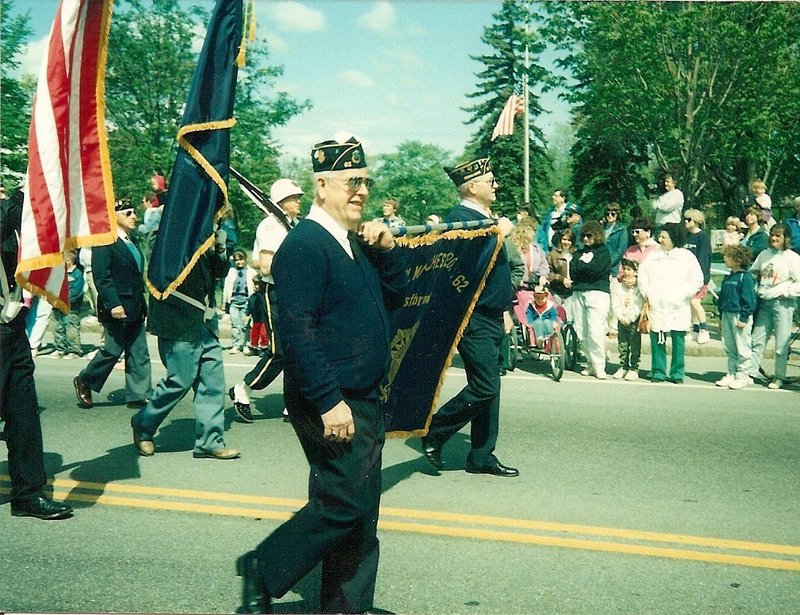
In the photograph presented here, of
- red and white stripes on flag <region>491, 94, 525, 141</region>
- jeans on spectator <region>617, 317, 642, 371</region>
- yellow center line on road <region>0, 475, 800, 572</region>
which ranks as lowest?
yellow center line on road <region>0, 475, 800, 572</region>

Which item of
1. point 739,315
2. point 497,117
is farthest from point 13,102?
point 497,117

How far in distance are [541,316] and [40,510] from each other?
7.35 m

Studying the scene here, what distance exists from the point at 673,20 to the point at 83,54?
17.8 metres

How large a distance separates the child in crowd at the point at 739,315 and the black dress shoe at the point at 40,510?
7.24m

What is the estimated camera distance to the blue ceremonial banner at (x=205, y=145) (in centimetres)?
573

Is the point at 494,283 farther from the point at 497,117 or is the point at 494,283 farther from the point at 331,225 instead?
the point at 497,117

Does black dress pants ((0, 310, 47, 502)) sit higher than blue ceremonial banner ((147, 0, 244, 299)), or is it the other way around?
blue ceremonial banner ((147, 0, 244, 299))

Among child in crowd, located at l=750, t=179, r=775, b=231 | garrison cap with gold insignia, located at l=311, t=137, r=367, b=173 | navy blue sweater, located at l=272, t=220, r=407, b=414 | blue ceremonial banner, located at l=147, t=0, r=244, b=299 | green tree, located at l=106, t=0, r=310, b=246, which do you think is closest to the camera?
navy blue sweater, located at l=272, t=220, r=407, b=414

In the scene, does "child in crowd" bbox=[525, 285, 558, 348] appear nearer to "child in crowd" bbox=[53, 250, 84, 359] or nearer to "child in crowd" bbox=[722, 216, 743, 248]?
"child in crowd" bbox=[722, 216, 743, 248]

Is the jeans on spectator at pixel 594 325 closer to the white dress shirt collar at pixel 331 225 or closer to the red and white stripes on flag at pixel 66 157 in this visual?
the red and white stripes on flag at pixel 66 157

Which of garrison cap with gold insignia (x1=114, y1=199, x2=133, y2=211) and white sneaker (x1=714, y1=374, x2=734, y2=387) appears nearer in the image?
garrison cap with gold insignia (x1=114, y1=199, x2=133, y2=211)

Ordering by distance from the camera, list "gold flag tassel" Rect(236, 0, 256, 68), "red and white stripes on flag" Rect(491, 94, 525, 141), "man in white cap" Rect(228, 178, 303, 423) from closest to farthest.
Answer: "gold flag tassel" Rect(236, 0, 256, 68), "man in white cap" Rect(228, 178, 303, 423), "red and white stripes on flag" Rect(491, 94, 525, 141)

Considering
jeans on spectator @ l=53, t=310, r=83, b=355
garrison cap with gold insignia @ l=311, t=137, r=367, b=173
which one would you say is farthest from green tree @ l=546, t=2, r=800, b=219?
garrison cap with gold insignia @ l=311, t=137, r=367, b=173

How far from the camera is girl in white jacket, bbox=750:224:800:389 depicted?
1010 cm
